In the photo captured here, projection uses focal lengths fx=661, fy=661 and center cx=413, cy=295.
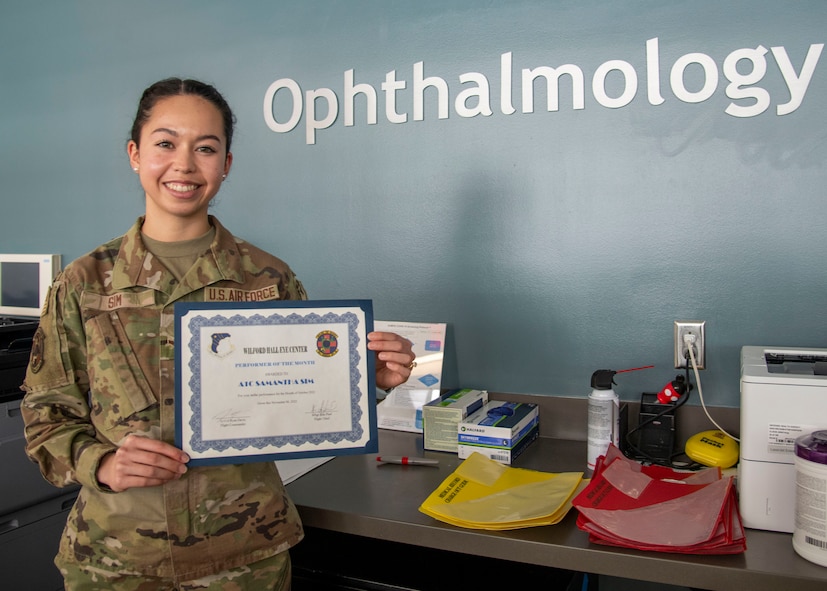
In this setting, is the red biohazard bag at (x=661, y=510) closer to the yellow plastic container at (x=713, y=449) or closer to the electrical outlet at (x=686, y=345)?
the yellow plastic container at (x=713, y=449)

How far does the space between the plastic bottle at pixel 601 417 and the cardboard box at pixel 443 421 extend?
30 centimetres

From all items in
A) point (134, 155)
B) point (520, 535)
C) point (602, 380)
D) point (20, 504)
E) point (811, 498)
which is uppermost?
point (134, 155)

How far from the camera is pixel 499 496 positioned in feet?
4.23

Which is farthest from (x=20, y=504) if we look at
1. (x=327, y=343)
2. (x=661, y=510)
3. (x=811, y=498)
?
(x=811, y=498)

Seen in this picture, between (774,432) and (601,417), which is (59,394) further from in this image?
(774,432)

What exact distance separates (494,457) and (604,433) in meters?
0.25

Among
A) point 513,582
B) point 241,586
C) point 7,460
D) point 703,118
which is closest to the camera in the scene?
point 241,586

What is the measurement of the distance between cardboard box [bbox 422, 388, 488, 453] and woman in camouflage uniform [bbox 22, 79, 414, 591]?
473 millimetres

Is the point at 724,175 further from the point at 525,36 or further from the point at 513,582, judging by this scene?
the point at 513,582

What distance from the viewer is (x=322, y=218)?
1.98 m

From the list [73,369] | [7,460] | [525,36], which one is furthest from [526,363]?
[7,460]

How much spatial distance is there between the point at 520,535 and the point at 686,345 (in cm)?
71

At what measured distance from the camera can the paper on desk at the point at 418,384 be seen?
5.83ft
